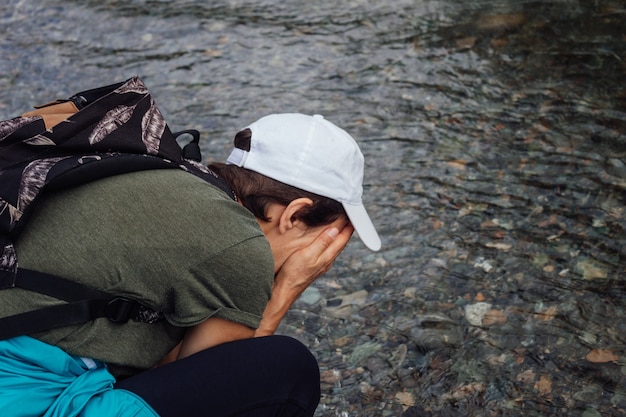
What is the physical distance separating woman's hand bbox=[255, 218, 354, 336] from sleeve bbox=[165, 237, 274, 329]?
14.0 inches

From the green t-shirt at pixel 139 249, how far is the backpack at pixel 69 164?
3 centimetres

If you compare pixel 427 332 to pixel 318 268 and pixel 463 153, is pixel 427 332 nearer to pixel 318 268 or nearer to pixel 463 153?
pixel 318 268

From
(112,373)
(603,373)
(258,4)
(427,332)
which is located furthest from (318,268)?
(258,4)

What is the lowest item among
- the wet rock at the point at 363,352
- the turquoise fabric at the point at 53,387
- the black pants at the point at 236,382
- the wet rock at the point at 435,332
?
the wet rock at the point at 435,332

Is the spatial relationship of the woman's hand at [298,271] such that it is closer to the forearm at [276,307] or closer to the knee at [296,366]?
the forearm at [276,307]

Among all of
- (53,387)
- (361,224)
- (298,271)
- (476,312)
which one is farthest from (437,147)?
→ (53,387)

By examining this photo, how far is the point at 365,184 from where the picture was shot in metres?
4.49

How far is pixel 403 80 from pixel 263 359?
358 centimetres

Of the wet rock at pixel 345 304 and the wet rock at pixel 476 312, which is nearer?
the wet rock at pixel 476 312

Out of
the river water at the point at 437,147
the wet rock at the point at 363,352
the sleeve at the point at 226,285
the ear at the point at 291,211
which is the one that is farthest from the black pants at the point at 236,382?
the wet rock at the point at 363,352

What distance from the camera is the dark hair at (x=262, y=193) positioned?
2.49m

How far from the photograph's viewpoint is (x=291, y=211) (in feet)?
8.12

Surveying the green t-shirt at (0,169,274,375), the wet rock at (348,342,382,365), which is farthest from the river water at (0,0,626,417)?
the green t-shirt at (0,169,274,375)

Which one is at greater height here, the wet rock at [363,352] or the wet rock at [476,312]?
the wet rock at [363,352]
